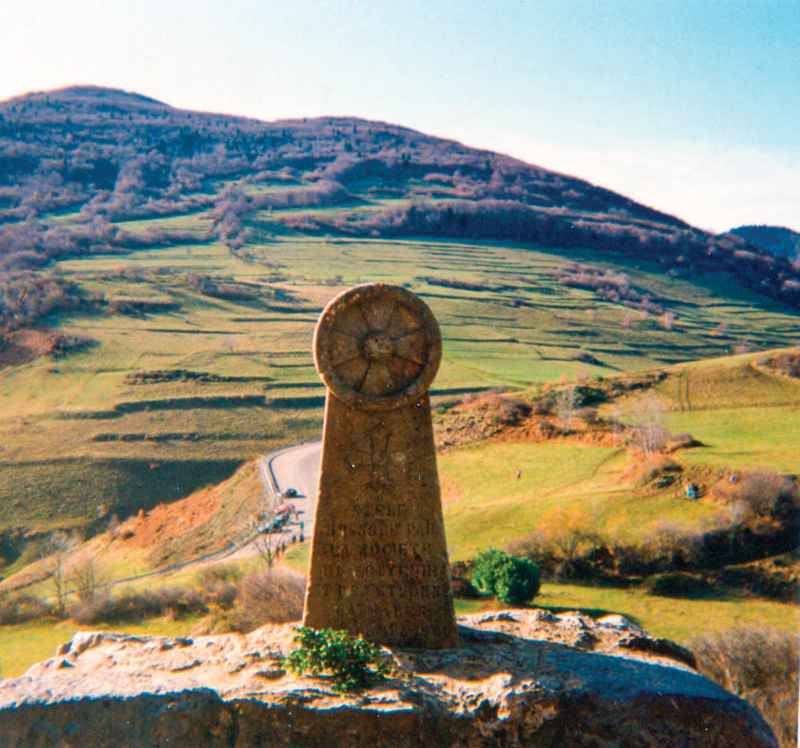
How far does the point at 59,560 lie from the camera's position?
25.8 meters

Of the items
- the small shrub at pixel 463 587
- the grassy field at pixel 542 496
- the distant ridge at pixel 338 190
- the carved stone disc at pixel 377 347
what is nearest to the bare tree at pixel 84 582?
the small shrub at pixel 463 587

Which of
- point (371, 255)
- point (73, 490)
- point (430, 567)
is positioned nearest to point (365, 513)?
point (430, 567)

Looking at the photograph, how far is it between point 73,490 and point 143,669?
35883 millimetres

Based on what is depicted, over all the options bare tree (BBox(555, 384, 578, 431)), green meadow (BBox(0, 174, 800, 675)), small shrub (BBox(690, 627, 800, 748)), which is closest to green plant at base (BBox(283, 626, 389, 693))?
small shrub (BBox(690, 627, 800, 748))

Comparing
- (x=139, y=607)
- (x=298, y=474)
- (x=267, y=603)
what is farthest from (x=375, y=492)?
(x=298, y=474)

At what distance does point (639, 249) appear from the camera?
10544cm

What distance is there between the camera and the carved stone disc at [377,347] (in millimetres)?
9102

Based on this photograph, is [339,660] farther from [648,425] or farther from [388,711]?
[648,425]

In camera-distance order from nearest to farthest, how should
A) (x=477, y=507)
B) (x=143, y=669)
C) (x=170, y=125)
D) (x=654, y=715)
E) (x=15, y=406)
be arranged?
1. (x=654, y=715)
2. (x=143, y=669)
3. (x=477, y=507)
4. (x=15, y=406)
5. (x=170, y=125)

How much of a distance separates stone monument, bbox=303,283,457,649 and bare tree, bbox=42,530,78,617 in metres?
20.6

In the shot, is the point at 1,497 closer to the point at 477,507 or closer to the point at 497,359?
the point at 477,507

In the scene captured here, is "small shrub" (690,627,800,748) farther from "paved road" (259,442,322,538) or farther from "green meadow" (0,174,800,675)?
"paved road" (259,442,322,538)

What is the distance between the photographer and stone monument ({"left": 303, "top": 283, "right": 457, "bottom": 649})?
9188 millimetres

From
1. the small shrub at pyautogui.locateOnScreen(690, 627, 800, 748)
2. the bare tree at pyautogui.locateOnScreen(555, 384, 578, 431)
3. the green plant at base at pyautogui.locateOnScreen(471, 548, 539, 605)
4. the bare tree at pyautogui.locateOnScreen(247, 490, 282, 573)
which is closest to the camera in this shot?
the small shrub at pyautogui.locateOnScreen(690, 627, 800, 748)
